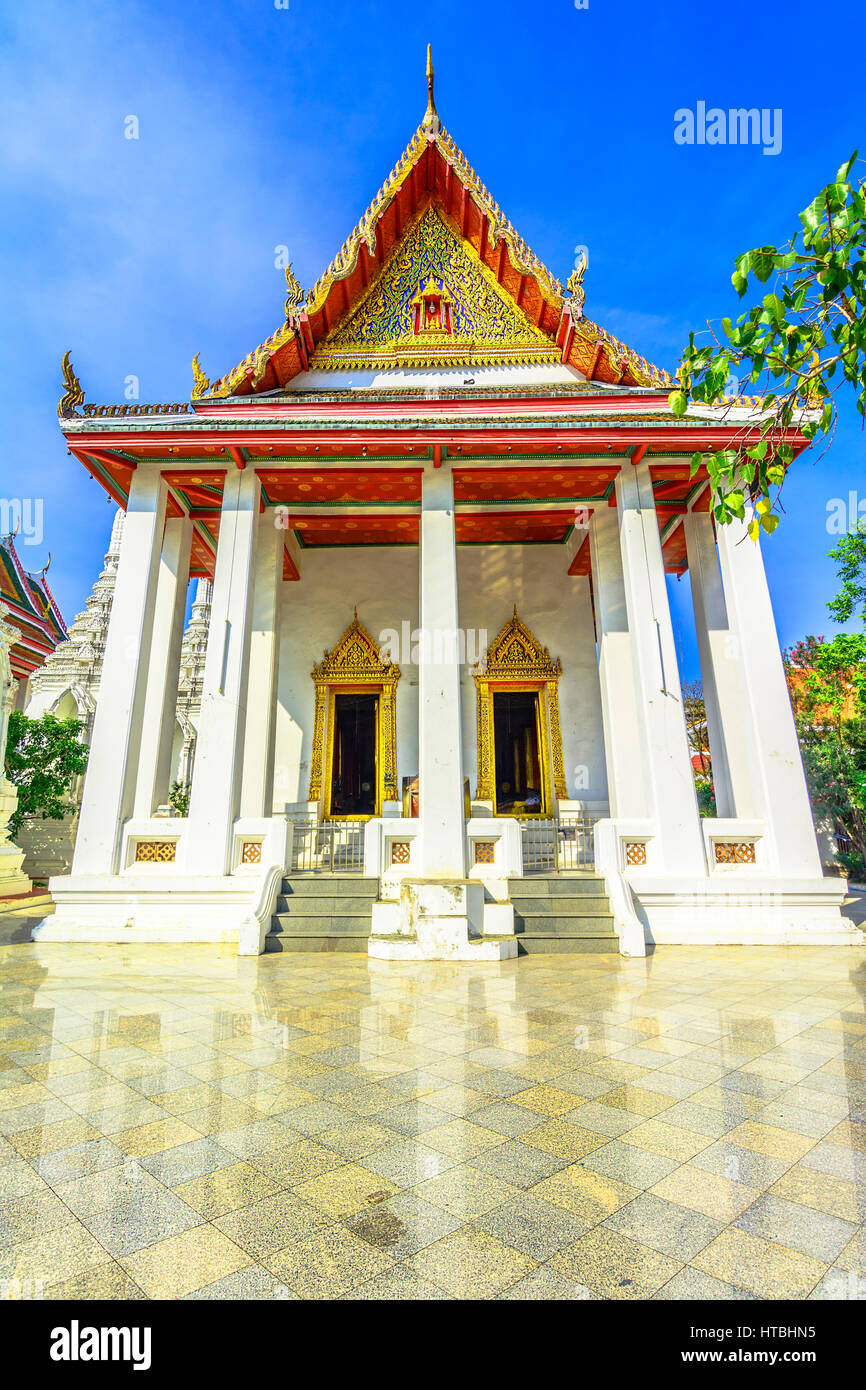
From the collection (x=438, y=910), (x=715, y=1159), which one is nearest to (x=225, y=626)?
(x=438, y=910)

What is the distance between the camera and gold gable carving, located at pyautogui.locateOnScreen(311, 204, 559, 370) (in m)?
10.9

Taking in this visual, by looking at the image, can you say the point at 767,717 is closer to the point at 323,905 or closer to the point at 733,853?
the point at 733,853

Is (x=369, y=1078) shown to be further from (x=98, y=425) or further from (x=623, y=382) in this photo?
(x=623, y=382)

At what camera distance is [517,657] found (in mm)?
11625

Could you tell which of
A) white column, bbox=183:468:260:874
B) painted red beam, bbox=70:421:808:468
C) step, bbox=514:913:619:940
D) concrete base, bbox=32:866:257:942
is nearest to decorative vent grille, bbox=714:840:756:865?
step, bbox=514:913:619:940

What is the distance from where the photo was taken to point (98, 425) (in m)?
8.31

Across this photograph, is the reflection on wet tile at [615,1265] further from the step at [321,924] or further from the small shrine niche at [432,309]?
the small shrine niche at [432,309]

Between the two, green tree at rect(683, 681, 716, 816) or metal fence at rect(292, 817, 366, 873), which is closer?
metal fence at rect(292, 817, 366, 873)

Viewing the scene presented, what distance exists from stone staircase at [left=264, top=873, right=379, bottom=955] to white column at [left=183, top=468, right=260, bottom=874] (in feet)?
2.97

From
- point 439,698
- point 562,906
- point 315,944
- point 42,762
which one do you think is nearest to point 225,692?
point 439,698

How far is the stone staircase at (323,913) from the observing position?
687 centimetres

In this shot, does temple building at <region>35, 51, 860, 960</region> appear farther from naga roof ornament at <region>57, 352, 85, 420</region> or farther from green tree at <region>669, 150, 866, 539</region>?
green tree at <region>669, 150, 866, 539</region>

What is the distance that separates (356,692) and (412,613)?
170 cm
